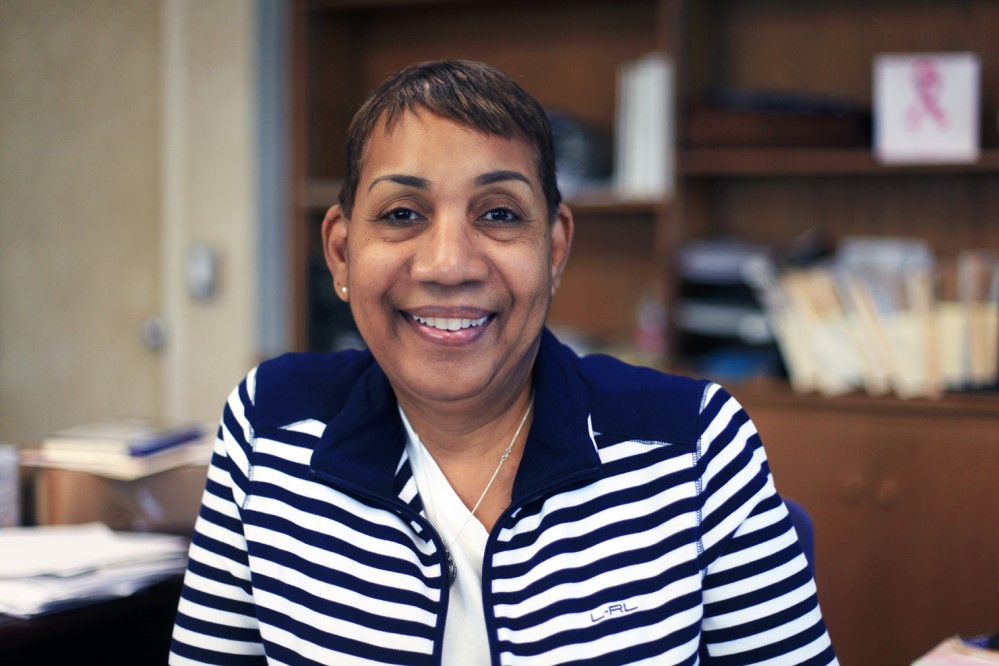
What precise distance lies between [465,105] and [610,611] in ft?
1.89

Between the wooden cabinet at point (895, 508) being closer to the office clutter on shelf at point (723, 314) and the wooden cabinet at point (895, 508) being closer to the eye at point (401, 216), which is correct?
the office clutter on shelf at point (723, 314)

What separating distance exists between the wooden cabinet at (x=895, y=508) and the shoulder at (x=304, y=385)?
1391 mm

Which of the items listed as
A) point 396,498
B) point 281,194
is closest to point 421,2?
point 281,194

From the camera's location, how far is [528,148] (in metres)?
1.13

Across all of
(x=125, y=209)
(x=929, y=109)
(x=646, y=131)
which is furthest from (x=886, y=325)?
(x=125, y=209)

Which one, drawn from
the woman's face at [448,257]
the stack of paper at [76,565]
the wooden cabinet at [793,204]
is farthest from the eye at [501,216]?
the wooden cabinet at [793,204]

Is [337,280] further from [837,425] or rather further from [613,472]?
[837,425]

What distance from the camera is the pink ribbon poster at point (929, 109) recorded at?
242 centimetres

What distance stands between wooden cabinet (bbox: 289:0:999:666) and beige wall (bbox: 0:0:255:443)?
28cm

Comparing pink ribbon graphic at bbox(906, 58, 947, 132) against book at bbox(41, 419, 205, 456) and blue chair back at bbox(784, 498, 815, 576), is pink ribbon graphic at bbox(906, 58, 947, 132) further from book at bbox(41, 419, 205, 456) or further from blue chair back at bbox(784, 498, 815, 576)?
book at bbox(41, 419, 205, 456)

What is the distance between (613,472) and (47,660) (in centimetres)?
85

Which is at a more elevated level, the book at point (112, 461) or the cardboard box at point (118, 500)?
the book at point (112, 461)

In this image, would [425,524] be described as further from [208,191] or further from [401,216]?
[208,191]

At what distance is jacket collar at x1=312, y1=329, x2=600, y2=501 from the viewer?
1108 millimetres
